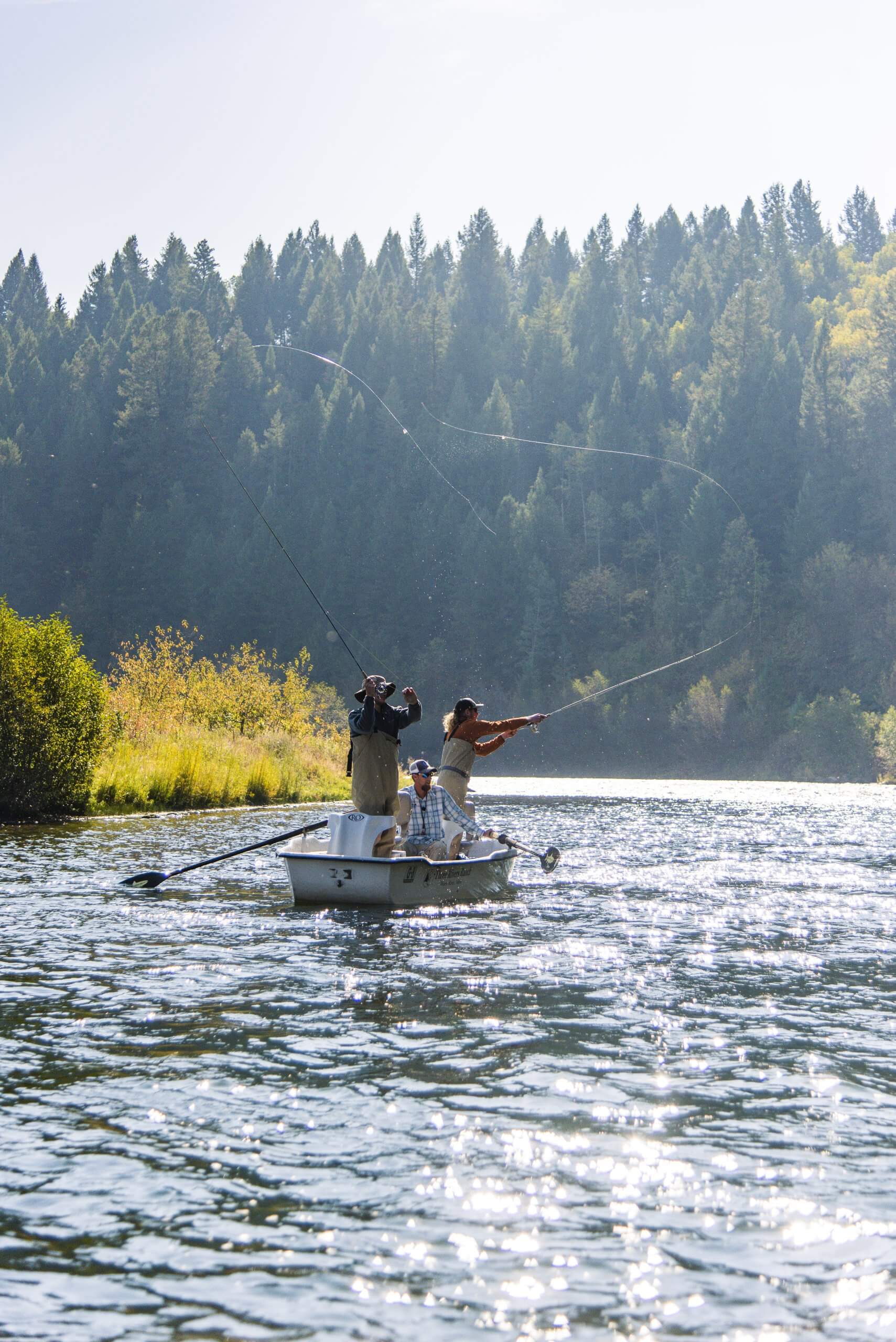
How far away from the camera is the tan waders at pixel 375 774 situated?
15.0 meters

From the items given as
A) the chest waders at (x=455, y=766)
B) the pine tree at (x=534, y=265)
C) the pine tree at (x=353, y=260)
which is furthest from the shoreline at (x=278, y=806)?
the pine tree at (x=353, y=260)

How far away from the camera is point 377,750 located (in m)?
15.0

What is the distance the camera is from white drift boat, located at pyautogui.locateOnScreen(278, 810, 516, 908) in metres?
14.3

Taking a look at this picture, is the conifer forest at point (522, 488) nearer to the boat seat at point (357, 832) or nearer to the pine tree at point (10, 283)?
the pine tree at point (10, 283)

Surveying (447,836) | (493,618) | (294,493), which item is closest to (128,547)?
(294,493)

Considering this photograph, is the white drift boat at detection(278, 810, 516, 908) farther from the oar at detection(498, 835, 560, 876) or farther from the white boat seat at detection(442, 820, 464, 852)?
the oar at detection(498, 835, 560, 876)

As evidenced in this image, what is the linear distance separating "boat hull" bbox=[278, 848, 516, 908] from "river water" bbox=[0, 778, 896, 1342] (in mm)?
313

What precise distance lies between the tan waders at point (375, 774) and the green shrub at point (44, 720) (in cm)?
987

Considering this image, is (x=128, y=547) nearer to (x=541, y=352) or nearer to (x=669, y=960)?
(x=541, y=352)

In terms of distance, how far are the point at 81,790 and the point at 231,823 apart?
8.92ft

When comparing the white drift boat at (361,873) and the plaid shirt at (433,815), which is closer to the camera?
the white drift boat at (361,873)

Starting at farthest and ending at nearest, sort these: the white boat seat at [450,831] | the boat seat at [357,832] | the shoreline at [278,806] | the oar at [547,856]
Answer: the shoreline at [278,806] → the oar at [547,856] → the white boat seat at [450,831] → the boat seat at [357,832]

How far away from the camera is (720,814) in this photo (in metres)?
31.7

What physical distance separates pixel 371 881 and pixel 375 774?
A: 118 centimetres
